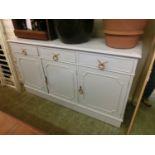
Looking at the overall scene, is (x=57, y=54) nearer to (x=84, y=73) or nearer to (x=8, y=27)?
(x=84, y=73)

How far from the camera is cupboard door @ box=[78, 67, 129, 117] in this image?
1.12 metres

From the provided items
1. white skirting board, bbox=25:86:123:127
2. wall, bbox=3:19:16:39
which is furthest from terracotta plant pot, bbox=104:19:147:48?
wall, bbox=3:19:16:39

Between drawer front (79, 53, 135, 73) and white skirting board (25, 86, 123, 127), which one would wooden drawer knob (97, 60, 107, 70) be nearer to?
drawer front (79, 53, 135, 73)

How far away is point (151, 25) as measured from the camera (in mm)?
1210

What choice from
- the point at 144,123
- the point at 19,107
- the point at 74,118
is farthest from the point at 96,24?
the point at 19,107

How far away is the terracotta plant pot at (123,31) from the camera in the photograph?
0.89 m

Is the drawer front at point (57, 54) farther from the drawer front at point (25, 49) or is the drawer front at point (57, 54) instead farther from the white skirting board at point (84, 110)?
the white skirting board at point (84, 110)

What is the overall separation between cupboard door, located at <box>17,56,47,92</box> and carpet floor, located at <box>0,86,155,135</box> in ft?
0.75

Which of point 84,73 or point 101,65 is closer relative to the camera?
point 101,65

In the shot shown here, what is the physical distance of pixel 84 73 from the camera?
4.07 feet

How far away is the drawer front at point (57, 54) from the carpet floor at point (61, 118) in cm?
70

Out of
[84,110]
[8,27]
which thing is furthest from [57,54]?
[8,27]

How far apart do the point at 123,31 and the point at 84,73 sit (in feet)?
1.66

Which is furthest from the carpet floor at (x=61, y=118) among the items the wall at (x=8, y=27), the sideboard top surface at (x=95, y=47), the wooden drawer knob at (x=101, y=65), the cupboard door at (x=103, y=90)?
the wall at (x=8, y=27)
